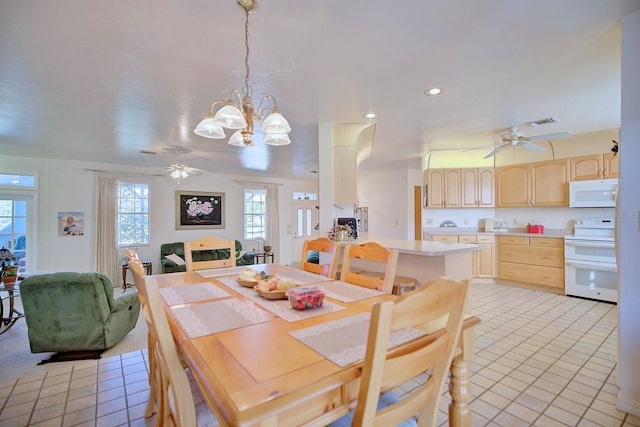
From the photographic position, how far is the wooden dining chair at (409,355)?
0.66 metres

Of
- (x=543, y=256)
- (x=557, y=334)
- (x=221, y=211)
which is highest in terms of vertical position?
(x=221, y=211)

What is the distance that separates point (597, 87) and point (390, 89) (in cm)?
189

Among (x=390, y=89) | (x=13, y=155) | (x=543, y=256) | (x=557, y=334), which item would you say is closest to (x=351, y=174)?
(x=390, y=89)

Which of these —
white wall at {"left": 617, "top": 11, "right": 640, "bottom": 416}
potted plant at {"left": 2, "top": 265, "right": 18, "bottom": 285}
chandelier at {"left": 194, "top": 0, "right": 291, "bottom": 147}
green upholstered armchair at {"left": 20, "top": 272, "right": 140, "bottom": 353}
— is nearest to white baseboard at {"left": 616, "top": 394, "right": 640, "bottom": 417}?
white wall at {"left": 617, "top": 11, "right": 640, "bottom": 416}

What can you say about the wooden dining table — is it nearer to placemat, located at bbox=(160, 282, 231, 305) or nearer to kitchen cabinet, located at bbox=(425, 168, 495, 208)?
placemat, located at bbox=(160, 282, 231, 305)

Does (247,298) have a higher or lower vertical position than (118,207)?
lower

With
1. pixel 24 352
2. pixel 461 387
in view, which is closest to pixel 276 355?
pixel 461 387

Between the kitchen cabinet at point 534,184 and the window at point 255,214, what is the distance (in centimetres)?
526

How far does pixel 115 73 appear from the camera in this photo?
7.43 feet

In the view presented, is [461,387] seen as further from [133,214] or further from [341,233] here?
[133,214]

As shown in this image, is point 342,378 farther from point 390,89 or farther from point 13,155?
point 13,155

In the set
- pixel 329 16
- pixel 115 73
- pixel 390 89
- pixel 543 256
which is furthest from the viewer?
pixel 543 256

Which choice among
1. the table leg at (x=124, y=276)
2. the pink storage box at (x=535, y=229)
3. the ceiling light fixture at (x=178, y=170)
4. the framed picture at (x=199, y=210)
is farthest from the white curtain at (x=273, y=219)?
the pink storage box at (x=535, y=229)

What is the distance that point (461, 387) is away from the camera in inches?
44.2
